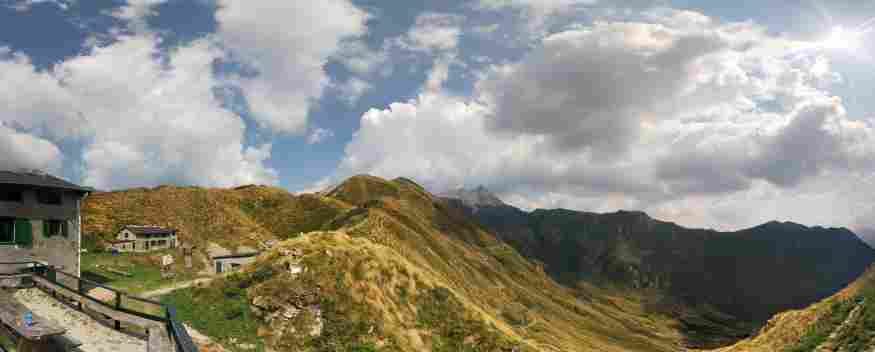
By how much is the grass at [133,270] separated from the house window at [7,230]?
1116cm

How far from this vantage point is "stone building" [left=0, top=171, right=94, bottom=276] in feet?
117

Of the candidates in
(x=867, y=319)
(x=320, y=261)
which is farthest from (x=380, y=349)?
(x=867, y=319)

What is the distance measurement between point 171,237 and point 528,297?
457ft

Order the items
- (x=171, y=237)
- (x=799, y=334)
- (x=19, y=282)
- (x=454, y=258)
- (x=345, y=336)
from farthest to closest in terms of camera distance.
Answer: (x=454, y=258), (x=171, y=237), (x=799, y=334), (x=345, y=336), (x=19, y=282)

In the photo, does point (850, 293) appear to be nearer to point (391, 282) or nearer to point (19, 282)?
point (391, 282)

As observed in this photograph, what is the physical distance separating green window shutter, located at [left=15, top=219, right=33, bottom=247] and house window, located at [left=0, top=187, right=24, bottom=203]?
1775mm

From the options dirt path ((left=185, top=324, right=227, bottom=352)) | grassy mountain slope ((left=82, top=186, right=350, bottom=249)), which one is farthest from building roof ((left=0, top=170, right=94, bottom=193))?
grassy mountain slope ((left=82, top=186, right=350, bottom=249))

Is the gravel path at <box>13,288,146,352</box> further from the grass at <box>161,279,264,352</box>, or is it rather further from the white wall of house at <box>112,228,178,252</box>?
the white wall of house at <box>112,228,178,252</box>

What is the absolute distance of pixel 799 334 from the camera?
4434cm

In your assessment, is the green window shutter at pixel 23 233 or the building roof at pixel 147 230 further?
the building roof at pixel 147 230

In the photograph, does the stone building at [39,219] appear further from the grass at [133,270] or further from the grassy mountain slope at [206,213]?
the grassy mountain slope at [206,213]

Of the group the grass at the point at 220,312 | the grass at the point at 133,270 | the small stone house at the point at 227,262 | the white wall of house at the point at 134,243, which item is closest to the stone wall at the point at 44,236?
the grass at the point at 133,270

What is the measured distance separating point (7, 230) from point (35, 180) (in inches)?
195

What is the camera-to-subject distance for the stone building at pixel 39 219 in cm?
3553
